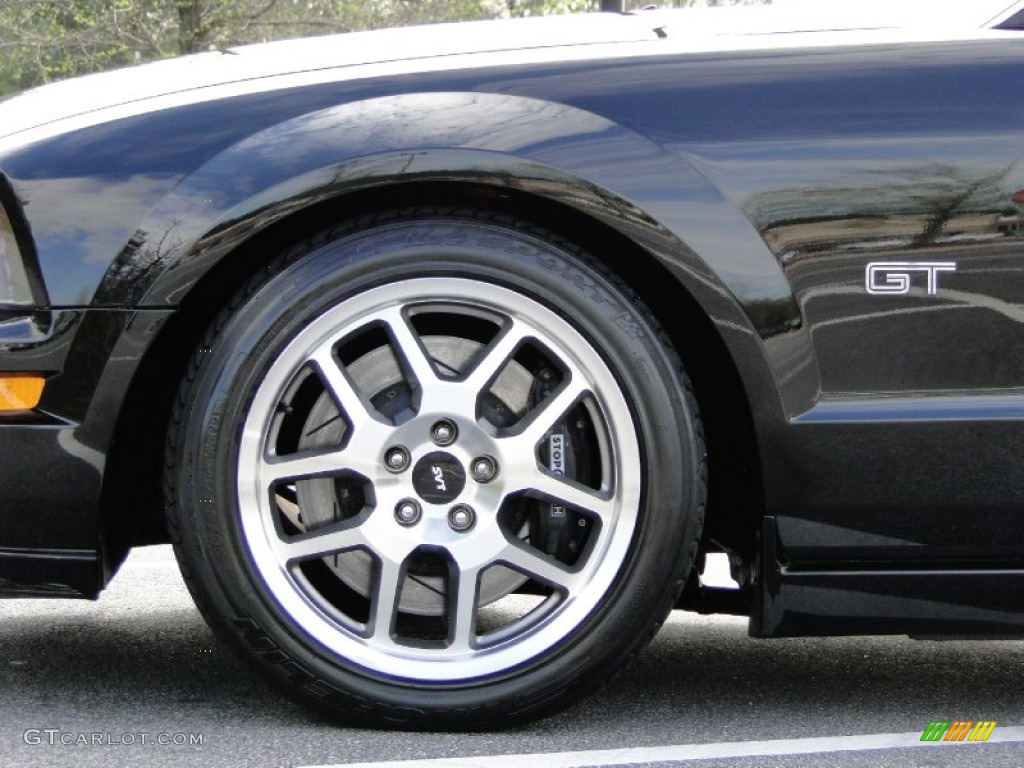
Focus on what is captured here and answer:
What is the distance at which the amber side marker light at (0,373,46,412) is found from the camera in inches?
96.2

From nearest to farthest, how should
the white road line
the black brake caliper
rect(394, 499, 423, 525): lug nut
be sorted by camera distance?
1. the white road line
2. rect(394, 499, 423, 525): lug nut
3. the black brake caliper

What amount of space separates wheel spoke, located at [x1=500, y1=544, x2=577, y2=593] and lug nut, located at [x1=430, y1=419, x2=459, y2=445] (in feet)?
0.71

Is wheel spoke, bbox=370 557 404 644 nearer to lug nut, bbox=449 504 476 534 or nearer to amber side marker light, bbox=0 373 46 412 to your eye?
lug nut, bbox=449 504 476 534

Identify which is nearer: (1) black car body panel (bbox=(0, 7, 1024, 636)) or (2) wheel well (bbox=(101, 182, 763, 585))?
(1) black car body panel (bbox=(0, 7, 1024, 636))

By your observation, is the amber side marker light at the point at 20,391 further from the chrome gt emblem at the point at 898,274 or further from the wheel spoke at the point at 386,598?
the chrome gt emblem at the point at 898,274

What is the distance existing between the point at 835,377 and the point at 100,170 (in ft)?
4.26

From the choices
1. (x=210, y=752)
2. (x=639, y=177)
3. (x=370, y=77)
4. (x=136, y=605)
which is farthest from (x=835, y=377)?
(x=136, y=605)

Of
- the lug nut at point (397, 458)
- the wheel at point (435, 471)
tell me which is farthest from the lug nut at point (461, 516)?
the lug nut at point (397, 458)

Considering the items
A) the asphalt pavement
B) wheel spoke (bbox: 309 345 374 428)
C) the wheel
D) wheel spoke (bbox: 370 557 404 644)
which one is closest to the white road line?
the asphalt pavement

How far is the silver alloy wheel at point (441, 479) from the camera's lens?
252 cm

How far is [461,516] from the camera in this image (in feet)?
8.32

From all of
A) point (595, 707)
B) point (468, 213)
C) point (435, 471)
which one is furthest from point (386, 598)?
point (468, 213)

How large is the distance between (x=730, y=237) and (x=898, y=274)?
0.30 m

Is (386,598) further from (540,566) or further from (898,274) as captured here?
(898,274)
